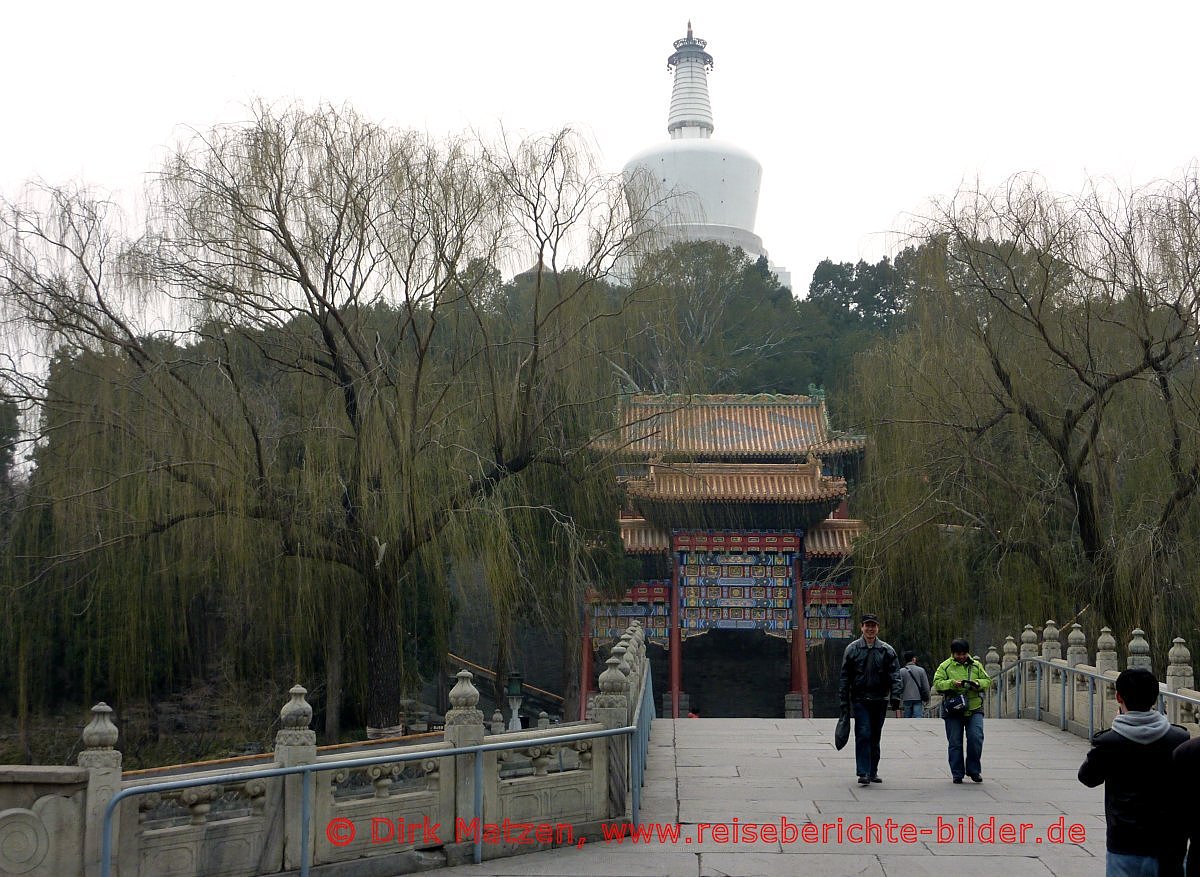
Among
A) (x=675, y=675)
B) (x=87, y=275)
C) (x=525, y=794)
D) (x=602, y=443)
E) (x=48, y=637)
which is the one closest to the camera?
(x=525, y=794)

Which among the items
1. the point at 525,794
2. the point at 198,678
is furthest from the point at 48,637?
the point at 525,794

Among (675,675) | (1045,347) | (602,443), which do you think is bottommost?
(675,675)

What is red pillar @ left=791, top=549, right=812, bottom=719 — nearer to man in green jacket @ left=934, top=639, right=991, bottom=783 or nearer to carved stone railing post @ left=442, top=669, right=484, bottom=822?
man in green jacket @ left=934, top=639, right=991, bottom=783

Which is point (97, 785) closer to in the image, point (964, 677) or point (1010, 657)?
point (964, 677)

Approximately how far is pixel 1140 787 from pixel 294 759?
349 cm

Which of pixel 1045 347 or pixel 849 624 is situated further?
pixel 849 624

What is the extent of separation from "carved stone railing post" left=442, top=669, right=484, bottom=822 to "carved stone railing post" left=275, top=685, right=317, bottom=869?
2.28ft

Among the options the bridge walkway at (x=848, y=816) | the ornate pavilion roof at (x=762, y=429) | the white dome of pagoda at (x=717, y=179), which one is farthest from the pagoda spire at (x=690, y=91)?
the bridge walkway at (x=848, y=816)

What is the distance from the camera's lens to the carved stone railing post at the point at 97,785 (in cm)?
477

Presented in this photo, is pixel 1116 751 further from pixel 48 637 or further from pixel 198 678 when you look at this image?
pixel 198 678

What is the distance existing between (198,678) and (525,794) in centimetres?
998

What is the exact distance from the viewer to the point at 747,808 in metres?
6.85

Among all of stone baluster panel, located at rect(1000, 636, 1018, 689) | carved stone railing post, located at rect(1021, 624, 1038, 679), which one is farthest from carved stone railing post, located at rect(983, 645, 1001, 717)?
carved stone railing post, located at rect(1021, 624, 1038, 679)

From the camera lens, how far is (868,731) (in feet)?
24.0
